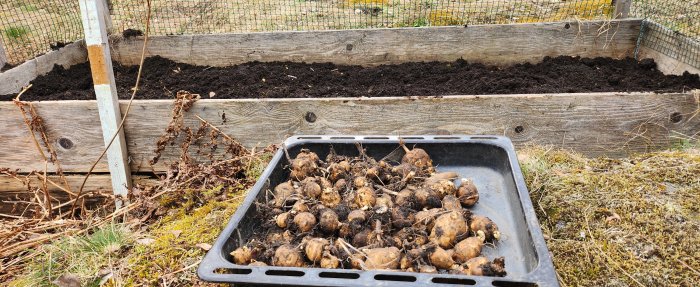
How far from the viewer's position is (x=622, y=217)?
1855 millimetres

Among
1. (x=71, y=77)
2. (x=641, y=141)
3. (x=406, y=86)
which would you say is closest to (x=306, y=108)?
(x=406, y=86)

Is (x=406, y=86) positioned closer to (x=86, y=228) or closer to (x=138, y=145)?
(x=138, y=145)

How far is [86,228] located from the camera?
2139 millimetres

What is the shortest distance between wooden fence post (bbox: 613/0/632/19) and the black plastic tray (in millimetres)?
3314

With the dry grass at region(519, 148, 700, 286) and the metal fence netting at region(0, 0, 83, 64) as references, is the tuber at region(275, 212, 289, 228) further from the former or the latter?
the metal fence netting at region(0, 0, 83, 64)

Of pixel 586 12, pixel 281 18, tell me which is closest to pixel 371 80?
pixel 281 18

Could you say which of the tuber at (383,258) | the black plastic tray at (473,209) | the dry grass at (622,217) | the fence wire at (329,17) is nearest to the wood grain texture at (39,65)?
the fence wire at (329,17)

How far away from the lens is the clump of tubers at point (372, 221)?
1.36 metres

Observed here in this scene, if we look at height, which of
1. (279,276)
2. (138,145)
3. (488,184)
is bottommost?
(138,145)

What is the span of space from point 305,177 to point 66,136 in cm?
220

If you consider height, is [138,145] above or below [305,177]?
below

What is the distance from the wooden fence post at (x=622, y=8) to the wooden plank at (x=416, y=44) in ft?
0.87

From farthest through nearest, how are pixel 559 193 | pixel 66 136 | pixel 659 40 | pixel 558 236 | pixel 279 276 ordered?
pixel 659 40 → pixel 66 136 → pixel 559 193 → pixel 558 236 → pixel 279 276

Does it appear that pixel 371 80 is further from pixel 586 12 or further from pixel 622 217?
pixel 586 12
